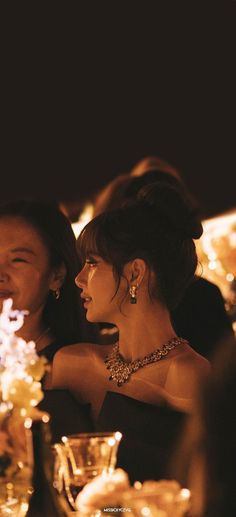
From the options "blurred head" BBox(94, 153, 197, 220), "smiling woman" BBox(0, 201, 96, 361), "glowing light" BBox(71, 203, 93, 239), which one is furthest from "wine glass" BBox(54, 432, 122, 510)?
"glowing light" BBox(71, 203, 93, 239)

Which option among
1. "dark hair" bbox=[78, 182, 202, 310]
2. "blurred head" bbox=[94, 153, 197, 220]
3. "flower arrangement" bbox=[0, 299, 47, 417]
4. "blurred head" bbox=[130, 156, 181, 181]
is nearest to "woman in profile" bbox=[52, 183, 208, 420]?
"dark hair" bbox=[78, 182, 202, 310]

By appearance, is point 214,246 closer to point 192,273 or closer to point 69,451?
point 192,273

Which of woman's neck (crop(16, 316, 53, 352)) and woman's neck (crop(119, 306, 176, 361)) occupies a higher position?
woman's neck (crop(16, 316, 53, 352))

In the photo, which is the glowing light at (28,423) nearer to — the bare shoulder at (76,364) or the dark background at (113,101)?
the bare shoulder at (76,364)

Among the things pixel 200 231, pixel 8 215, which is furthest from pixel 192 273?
pixel 8 215

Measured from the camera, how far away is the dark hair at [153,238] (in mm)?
2613

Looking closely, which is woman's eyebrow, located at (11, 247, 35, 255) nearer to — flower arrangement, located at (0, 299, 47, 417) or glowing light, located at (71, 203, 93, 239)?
flower arrangement, located at (0, 299, 47, 417)

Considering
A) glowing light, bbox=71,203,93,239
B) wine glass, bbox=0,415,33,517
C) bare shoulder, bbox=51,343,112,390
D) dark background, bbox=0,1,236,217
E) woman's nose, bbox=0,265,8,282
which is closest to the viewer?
wine glass, bbox=0,415,33,517

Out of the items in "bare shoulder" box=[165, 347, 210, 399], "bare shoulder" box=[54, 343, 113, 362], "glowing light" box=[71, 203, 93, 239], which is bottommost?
"bare shoulder" box=[165, 347, 210, 399]

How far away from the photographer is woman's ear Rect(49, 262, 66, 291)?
3113mm

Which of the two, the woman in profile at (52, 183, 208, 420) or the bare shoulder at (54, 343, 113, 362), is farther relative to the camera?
the bare shoulder at (54, 343, 113, 362)

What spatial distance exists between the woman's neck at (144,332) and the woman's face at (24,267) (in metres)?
0.47

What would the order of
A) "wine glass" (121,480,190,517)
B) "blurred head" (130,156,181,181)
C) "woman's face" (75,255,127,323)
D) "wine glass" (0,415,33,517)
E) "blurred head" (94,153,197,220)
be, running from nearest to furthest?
"wine glass" (121,480,190,517) < "wine glass" (0,415,33,517) < "woman's face" (75,255,127,323) < "blurred head" (94,153,197,220) < "blurred head" (130,156,181,181)

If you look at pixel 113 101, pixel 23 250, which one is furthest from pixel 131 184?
pixel 113 101
